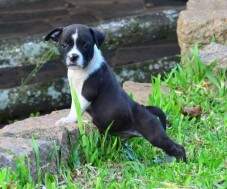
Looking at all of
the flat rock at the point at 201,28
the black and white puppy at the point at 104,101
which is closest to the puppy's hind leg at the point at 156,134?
the black and white puppy at the point at 104,101

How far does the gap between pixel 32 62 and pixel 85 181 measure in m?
3.49

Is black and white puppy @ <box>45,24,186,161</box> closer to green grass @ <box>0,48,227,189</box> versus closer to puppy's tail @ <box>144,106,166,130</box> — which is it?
green grass @ <box>0,48,227,189</box>

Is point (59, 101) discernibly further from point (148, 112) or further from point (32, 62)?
point (148, 112)

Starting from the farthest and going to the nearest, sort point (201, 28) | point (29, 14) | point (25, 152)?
point (29, 14), point (201, 28), point (25, 152)

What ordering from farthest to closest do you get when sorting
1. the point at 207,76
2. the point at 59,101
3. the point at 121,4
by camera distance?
the point at 121,4, the point at 59,101, the point at 207,76

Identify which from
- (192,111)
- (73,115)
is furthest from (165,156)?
(192,111)

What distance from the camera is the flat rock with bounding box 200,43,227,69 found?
7.67 meters

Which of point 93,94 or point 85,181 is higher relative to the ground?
point 93,94

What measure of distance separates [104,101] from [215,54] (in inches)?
73.9

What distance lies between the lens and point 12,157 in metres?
5.52

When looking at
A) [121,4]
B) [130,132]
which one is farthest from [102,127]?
[121,4]

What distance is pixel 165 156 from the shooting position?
6.23 metres

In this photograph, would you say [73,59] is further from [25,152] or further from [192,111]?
[192,111]

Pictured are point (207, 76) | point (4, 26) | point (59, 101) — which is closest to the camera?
point (207, 76)
